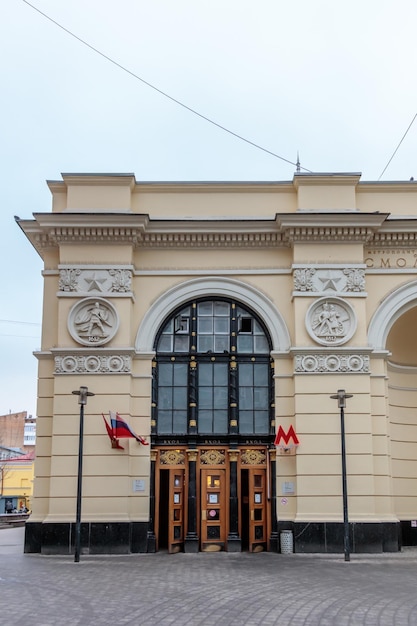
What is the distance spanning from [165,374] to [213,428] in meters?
2.03

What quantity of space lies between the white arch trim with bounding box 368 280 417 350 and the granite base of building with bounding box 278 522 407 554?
4.92 metres

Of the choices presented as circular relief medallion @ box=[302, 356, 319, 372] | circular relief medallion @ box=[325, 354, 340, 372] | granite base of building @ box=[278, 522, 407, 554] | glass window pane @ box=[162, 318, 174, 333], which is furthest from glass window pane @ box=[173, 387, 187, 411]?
granite base of building @ box=[278, 522, 407, 554]

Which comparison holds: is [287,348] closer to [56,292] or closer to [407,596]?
[56,292]

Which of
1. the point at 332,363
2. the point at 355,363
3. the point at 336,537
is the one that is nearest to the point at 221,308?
the point at 332,363

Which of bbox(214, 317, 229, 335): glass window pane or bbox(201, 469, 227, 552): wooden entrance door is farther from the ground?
bbox(214, 317, 229, 335): glass window pane

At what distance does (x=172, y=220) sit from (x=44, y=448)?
724cm

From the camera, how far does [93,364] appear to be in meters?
21.0

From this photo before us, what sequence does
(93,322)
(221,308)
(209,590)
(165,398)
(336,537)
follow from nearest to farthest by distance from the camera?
(209,590)
(336,537)
(93,322)
(165,398)
(221,308)

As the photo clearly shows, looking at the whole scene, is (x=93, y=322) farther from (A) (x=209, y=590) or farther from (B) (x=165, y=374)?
(A) (x=209, y=590)

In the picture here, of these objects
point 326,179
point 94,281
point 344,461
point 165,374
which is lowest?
point 344,461

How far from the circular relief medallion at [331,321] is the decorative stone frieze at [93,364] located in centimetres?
518

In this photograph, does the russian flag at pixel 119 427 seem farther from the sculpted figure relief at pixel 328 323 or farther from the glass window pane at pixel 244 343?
the sculpted figure relief at pixel 328 323

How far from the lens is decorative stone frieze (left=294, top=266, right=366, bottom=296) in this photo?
21.5 m

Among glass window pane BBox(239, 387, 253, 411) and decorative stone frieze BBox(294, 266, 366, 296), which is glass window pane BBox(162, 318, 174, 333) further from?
decorative stone frieze BBox(294, 266, 366, 296)
